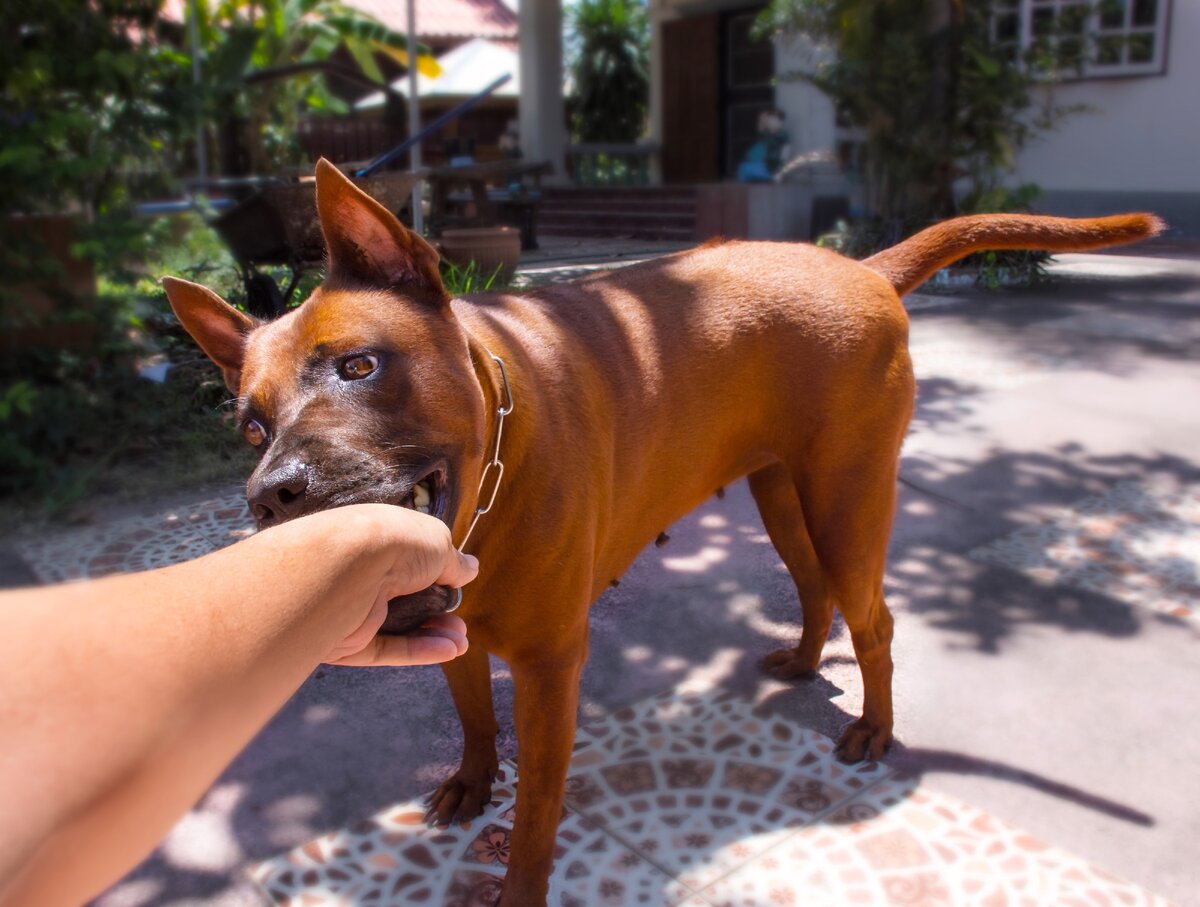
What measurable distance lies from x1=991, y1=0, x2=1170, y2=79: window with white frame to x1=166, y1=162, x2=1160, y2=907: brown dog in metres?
12.5

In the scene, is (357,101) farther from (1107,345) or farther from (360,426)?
(360,426)

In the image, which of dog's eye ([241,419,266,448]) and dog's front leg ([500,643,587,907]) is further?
dog's front leg ([500,643,587,907])

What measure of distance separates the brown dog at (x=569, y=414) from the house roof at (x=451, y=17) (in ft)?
95.7

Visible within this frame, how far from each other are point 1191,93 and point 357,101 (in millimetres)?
23906

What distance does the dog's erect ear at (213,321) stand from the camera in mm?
2145

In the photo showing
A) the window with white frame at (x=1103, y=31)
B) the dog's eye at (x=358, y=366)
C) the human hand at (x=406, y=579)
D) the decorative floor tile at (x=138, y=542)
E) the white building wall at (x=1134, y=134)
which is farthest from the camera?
the white building wall at (x=1134, y=134)

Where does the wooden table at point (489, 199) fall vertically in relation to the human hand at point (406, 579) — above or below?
above

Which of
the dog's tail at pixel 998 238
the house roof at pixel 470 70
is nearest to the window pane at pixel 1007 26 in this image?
the house roof at pixel 470 70

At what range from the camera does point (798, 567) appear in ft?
11.9

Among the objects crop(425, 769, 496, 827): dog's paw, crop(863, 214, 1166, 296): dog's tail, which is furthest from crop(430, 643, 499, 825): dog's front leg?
crop(863, 214, 1166, 296): dog's tail

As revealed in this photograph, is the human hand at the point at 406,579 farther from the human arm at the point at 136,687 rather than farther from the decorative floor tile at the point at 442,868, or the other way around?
the decorative floor tile at the point at 442,868

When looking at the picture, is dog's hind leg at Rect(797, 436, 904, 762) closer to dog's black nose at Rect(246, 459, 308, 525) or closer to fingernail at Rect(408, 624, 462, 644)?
fingernail at Rect(408, 624, 462, 644)

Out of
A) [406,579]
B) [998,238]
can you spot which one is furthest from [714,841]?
[998,238]

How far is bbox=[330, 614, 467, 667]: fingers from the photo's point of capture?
1.75 meters
